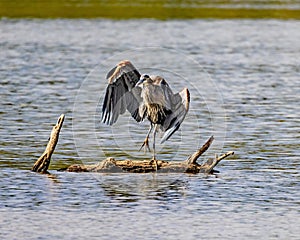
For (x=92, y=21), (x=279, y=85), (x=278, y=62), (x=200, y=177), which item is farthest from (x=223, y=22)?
(x=200, y=177)

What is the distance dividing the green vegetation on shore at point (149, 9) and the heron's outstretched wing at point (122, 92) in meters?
37.3

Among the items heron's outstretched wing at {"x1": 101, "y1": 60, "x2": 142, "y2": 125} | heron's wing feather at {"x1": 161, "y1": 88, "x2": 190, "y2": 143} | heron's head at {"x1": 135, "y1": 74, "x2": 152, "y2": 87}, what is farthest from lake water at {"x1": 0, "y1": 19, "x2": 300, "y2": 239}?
heron's head at {"x1": 135, "y1": 74, "x2": 152, "y2": 87}

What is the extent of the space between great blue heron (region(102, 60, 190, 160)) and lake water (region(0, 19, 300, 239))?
733 millimetres

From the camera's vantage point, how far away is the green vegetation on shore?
53.4m

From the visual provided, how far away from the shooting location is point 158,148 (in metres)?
16.3

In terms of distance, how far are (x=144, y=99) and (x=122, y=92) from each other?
394mm

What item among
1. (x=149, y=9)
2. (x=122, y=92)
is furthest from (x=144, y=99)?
(x=149, y=9)

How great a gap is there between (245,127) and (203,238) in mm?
8260

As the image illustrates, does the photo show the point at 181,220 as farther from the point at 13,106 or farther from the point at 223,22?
the point at 223,22

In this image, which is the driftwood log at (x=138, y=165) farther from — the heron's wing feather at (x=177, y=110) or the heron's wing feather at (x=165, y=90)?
the heron's wing feather at (x=165, y=90)

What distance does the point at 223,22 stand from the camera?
50.2 m

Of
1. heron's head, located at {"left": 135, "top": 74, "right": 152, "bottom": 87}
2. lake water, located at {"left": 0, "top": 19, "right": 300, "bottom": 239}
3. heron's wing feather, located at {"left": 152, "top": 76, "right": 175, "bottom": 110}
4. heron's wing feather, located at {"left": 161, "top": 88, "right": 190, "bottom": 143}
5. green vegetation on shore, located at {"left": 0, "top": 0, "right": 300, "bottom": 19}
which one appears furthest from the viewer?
green vegetation on shore, located at {"left": 0, "top": 0, "right": 300, "bottom": 19}

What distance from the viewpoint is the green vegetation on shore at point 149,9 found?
2103 inches

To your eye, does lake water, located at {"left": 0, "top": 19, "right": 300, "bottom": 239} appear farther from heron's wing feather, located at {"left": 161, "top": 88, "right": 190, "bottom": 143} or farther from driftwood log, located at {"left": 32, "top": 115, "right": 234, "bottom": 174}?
heron's wing feather, located at {"left": 161, "top": 88, "right": 190, "bottom": 143}
